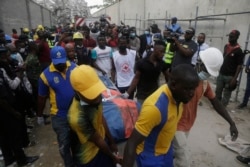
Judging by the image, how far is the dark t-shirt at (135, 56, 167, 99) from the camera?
3.55 metres

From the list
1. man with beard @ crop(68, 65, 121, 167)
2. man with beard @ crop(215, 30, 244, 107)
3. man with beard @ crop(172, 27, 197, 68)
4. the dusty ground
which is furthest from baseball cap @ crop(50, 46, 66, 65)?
man with beard @ crop(215, 30, 244, 107)

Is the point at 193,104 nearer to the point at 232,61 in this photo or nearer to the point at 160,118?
the point at 160,118

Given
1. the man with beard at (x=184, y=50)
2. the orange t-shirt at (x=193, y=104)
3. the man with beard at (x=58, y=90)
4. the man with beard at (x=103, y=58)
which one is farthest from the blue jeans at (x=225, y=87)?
the man with beard at (x=58, y=90)

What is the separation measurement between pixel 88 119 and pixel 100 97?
20 cm

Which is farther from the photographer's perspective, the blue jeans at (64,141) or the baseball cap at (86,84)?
the blue jeans at (64,141)

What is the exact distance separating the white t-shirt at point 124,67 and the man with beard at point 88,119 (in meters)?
→ 2.67

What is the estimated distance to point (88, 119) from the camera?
1908 millimetres

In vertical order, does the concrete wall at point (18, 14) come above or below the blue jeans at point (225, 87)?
above

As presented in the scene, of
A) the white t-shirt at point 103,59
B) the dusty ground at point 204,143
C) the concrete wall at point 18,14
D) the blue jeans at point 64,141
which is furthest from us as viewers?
the concrete wall at point 18,14

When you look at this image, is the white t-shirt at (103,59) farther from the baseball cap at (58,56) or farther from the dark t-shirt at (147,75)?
the baseball cap at (58,56)

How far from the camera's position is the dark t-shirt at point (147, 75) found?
3553 mm

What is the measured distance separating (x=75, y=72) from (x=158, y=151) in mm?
913

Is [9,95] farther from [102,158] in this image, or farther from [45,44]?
[45,44]

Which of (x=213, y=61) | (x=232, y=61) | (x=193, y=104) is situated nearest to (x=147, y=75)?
(x=193, y=104)
